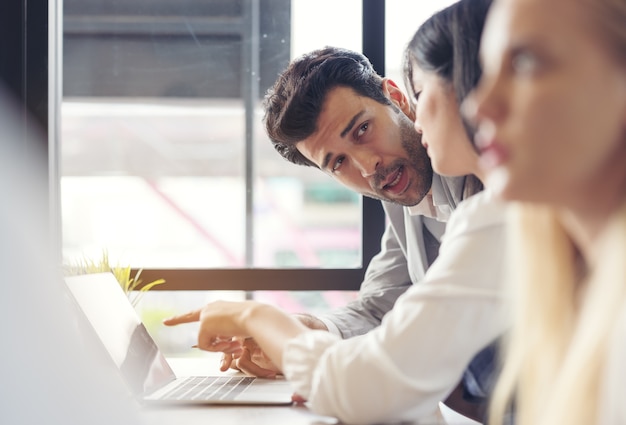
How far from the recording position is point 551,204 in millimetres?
666

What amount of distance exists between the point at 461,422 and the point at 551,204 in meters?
0.66

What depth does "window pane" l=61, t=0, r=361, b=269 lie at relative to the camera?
266cm

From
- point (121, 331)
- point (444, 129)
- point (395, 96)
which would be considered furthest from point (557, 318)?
point (395, 96)

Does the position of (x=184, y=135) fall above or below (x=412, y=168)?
above

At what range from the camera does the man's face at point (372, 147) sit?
195cm

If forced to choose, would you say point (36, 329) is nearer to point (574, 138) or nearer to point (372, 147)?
point (372, 147)

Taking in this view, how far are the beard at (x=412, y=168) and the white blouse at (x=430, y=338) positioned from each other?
3.00 feet

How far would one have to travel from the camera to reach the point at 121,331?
55.2 inches

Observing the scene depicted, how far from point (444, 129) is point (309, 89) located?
2.72ft

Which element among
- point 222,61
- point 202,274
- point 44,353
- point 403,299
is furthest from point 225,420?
point 222,61

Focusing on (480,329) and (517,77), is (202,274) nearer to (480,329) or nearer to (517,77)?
(480,329)

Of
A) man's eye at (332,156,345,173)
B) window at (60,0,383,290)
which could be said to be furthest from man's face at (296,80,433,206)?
window at (60,0,383,290)

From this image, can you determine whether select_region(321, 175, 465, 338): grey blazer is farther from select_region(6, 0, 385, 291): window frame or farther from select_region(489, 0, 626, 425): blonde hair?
select_region(489, 0, 626, 425): blonde hair

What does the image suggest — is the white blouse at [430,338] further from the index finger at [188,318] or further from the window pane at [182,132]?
the window pane at [182,132]
